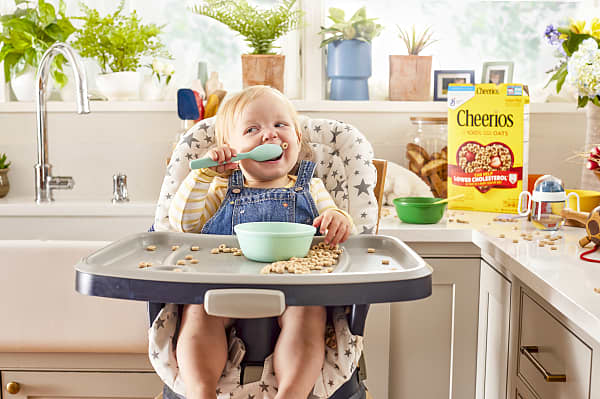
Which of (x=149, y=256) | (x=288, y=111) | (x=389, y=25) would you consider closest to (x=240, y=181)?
(x=288, y=111)

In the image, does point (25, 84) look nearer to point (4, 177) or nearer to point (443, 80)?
point (4, 177)

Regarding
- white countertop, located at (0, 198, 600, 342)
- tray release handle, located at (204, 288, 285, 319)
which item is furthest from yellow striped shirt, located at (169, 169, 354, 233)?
tray release handle, located at (204, 288, 285, 319)

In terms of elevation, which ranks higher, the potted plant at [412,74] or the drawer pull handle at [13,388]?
the potted plant at [412,74]

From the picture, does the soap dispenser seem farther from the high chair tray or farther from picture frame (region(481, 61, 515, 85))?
picture frame (region(481, 61, 515, 85))

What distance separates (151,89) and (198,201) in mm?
972

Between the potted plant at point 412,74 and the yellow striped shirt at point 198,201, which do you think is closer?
the yellow striped shirt at point 198,201

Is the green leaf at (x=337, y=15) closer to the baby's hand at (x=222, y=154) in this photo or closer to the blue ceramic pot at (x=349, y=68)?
the blue ceramic pot at (x=349, y=68)

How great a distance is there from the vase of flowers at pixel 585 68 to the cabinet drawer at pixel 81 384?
4.06 ft

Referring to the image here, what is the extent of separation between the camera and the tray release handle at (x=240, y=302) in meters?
0.89

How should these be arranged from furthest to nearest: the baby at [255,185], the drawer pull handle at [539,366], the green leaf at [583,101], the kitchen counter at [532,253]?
the green leaf at [583,101] < the baby at [255,185] < the drawer pull handle at [539,366] < the kitchen counter at [532,253]

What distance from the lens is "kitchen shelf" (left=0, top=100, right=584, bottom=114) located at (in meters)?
2.18

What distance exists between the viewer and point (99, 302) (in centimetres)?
145

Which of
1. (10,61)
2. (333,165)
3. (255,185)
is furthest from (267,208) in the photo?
(10,61)

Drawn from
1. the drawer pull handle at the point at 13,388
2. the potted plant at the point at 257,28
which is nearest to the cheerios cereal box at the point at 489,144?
the potted plant at the point at 257,28
